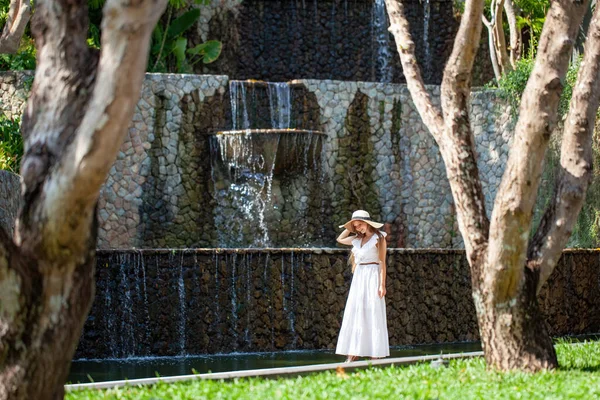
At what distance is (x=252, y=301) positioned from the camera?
42.4 ft

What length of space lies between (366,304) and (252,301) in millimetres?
3204

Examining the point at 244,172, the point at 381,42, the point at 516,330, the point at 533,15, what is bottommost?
the point at 516,330

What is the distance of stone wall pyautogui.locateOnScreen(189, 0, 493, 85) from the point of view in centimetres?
2397

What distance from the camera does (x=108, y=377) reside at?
10133 mm

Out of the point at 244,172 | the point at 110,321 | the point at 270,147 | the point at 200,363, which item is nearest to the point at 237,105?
the point at 244,172

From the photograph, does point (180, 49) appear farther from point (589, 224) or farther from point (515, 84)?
point (589, 224)

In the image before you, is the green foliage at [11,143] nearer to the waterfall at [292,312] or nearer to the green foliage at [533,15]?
the waterfall at [292,312]

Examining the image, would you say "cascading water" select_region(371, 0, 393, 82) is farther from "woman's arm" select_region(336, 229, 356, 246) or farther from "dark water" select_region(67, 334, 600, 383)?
"woman's arm" select_region(336, 229, 356, 246)

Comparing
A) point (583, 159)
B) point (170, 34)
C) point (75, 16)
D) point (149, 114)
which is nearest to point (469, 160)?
point (583, 159)

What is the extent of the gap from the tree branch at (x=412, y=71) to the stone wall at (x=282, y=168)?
8.90 m

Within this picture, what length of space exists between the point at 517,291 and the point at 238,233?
11.6 meters

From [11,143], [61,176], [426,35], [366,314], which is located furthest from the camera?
[426,35]

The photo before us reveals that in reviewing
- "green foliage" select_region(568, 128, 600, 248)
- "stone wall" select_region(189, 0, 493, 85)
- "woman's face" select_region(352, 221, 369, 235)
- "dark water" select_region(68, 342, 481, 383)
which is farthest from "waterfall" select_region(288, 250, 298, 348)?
"stone wall" select_region(189, 0, 493, 85)

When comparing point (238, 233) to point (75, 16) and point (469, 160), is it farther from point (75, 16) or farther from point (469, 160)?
point (75, 16)
